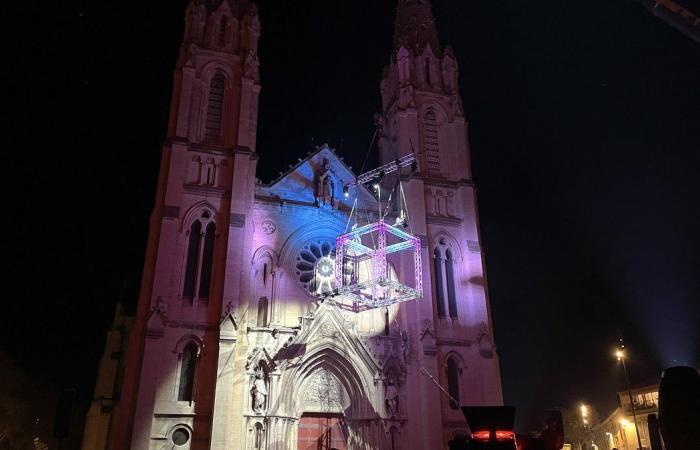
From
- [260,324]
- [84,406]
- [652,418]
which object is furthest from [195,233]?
[84,406]

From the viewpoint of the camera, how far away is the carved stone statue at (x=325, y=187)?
89.4 ft

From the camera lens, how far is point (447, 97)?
32438 millimetres

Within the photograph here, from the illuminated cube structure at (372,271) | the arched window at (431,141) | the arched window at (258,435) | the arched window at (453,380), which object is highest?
the arched window at (431,141)

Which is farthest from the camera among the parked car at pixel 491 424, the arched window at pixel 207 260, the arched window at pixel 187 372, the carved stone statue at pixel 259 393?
the arched window at pixel 207 260

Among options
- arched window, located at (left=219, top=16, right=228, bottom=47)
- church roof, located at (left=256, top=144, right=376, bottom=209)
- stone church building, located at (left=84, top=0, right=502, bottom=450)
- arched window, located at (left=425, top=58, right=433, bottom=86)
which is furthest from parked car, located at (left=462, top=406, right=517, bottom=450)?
arched window, located at (left=425, top=58, right=433, bottom=86)

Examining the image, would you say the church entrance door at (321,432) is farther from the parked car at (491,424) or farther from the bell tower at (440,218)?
the parked car at (491,424)

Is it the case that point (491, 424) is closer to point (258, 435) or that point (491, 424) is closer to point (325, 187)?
point (258, 435)

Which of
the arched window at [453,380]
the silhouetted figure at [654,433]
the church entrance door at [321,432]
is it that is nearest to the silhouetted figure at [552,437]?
the silhouetted figure at [654,433]

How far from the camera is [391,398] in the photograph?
2312 centimetres

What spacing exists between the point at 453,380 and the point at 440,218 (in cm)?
821

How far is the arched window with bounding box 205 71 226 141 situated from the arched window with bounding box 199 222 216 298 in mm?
5102

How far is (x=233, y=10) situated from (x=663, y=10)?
69.3ft

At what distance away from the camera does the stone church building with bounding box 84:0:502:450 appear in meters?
21.5

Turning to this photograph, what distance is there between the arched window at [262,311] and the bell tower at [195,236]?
1805 millimetres
